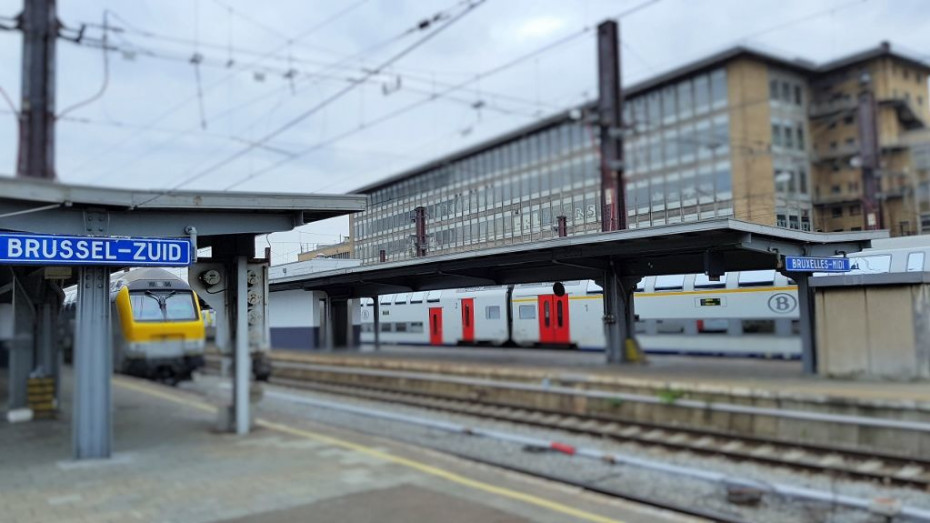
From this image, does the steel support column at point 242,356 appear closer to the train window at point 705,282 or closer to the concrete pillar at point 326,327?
the concrete pillar at point 326,327

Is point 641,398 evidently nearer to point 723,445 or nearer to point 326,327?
point 723,445

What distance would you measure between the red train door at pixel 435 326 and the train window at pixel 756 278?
7.31 meters

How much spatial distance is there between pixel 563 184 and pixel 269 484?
769 centimetres

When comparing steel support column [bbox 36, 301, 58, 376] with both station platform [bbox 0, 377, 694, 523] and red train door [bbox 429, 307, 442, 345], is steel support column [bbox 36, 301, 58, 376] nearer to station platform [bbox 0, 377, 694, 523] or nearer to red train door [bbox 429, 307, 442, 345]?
station platform [bbox 0, 377, 694, 523]

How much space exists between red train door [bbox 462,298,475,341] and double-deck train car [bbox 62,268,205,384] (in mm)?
6328

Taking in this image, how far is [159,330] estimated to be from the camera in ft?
13.0

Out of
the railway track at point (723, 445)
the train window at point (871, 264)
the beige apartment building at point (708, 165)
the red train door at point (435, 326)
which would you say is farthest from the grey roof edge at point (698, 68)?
the train window at point (871, 264)

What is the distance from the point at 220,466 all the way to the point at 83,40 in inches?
435

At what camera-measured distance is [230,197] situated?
26.4ft

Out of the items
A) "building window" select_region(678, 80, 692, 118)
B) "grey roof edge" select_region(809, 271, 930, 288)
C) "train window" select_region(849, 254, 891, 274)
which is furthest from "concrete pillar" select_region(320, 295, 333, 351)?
"train window" select_region(849, 254, 891, 274)

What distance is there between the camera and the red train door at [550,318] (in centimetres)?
1388

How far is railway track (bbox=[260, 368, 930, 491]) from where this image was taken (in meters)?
8.76

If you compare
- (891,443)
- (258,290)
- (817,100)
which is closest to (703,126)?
(817,100)

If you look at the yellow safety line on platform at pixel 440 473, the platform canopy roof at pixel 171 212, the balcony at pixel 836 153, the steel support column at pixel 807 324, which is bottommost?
the yellow safety line on platform at pixel 440 473
